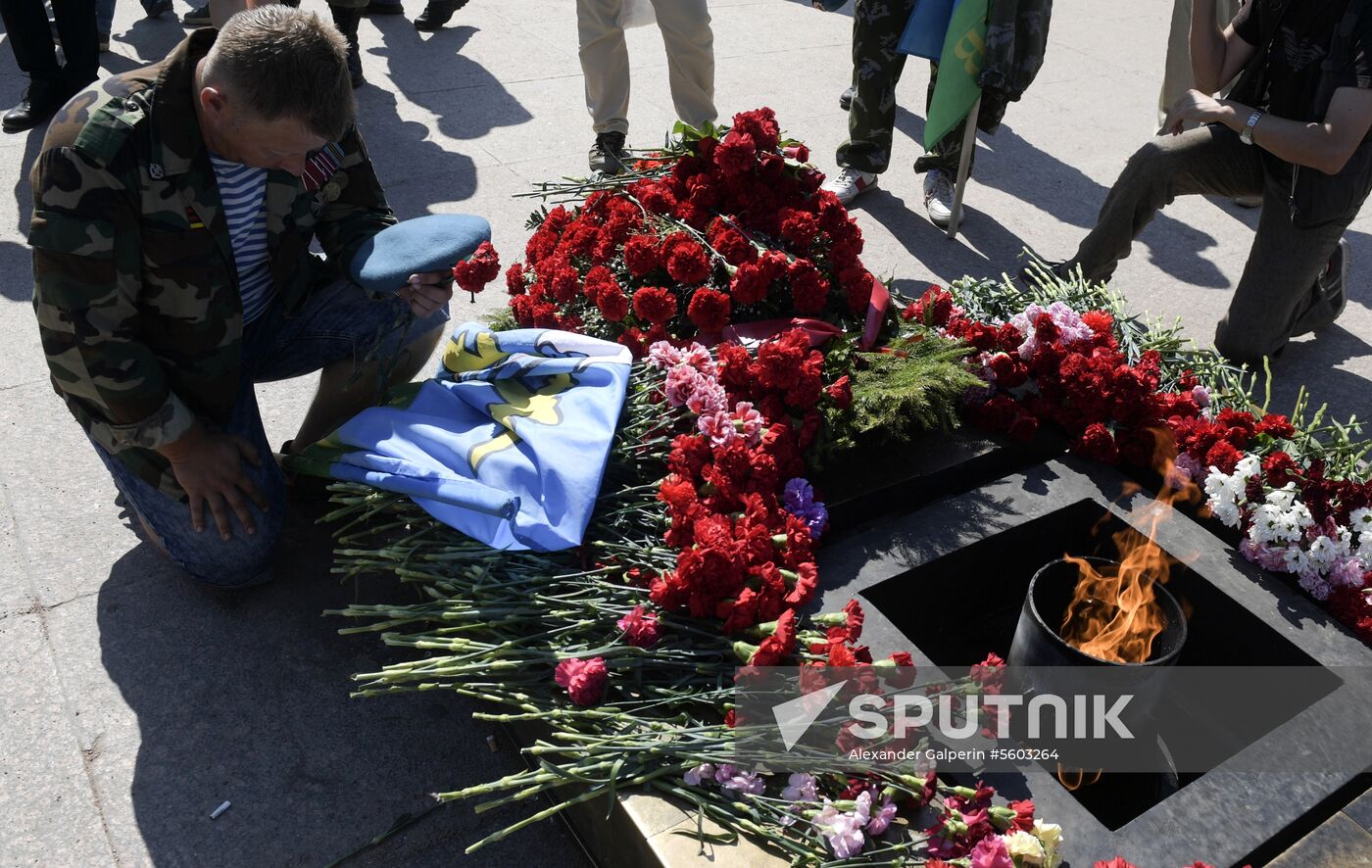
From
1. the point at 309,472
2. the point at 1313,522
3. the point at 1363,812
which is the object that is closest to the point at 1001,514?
the point at 1313,522

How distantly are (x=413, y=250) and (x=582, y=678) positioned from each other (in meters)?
1.24

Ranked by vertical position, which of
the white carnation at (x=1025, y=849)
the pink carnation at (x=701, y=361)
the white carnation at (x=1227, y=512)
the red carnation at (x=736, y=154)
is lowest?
the white carnation at (x=1025, y=849)

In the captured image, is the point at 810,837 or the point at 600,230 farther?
the point at 600,230

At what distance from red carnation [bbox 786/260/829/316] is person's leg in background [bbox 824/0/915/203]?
2005 millimetres

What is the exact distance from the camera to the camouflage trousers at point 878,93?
4.78 m

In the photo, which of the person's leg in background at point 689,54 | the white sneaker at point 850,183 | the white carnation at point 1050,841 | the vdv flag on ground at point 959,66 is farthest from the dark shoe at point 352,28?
the white carnation at point 1050,841

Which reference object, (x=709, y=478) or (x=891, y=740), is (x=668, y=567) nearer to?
(x=709, y=478)

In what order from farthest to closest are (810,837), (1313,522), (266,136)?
(1313,522)
(266,136)
(810,837)

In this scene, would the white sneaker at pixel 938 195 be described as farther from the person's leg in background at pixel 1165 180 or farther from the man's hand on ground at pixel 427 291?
the man's hand on ground at pixel 427 291

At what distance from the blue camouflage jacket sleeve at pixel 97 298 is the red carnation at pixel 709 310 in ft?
3.79

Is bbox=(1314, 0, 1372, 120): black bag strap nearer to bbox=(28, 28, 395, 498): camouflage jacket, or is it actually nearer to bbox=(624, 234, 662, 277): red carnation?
bbox=(624, 234, 662, 277): red carnation

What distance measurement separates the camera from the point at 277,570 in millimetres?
2857

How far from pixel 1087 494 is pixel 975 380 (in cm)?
39

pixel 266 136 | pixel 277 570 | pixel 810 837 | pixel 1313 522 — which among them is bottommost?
pixel 277 570
